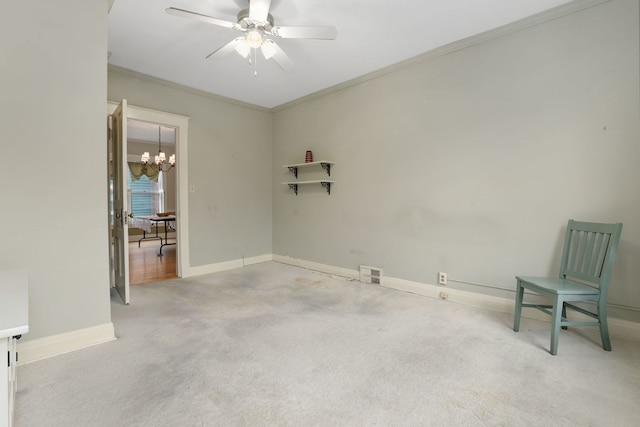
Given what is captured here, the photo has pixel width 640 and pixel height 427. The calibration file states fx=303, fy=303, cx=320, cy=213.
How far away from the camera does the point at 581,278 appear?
91.0 inches

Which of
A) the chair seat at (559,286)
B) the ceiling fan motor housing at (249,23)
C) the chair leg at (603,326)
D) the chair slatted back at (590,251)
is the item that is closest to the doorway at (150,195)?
the ceiling fan motor housing at (249,23)

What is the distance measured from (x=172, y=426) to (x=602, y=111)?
3533 millimetres

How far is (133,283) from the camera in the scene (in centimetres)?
387

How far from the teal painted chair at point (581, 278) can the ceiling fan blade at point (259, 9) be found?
2.84m

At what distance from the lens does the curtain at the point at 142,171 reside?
805cm

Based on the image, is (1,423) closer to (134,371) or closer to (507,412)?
(134,371)

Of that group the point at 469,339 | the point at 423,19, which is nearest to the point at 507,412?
the point at 469,339

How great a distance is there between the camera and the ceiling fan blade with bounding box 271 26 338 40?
7.39 ft

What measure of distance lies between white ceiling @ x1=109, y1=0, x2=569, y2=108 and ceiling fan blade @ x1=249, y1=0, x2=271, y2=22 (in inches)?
10.7

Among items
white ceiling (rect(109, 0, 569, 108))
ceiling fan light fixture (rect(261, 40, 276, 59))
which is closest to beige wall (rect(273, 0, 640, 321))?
white ceiling (rect(109, 0, 569, 108))

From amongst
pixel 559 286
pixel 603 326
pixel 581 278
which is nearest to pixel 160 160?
pixel 559 286

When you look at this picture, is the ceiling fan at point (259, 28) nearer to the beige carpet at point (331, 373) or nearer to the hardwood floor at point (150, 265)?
the beige carpet at point (331, 373)

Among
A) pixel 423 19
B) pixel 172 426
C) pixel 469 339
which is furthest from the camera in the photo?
pixel 423 19

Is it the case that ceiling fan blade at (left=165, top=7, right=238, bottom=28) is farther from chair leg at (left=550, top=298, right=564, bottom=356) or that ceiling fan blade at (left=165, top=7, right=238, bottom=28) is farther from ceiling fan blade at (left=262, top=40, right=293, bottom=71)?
chair leg at (left=550, top=298, right=564, bottom=356)
